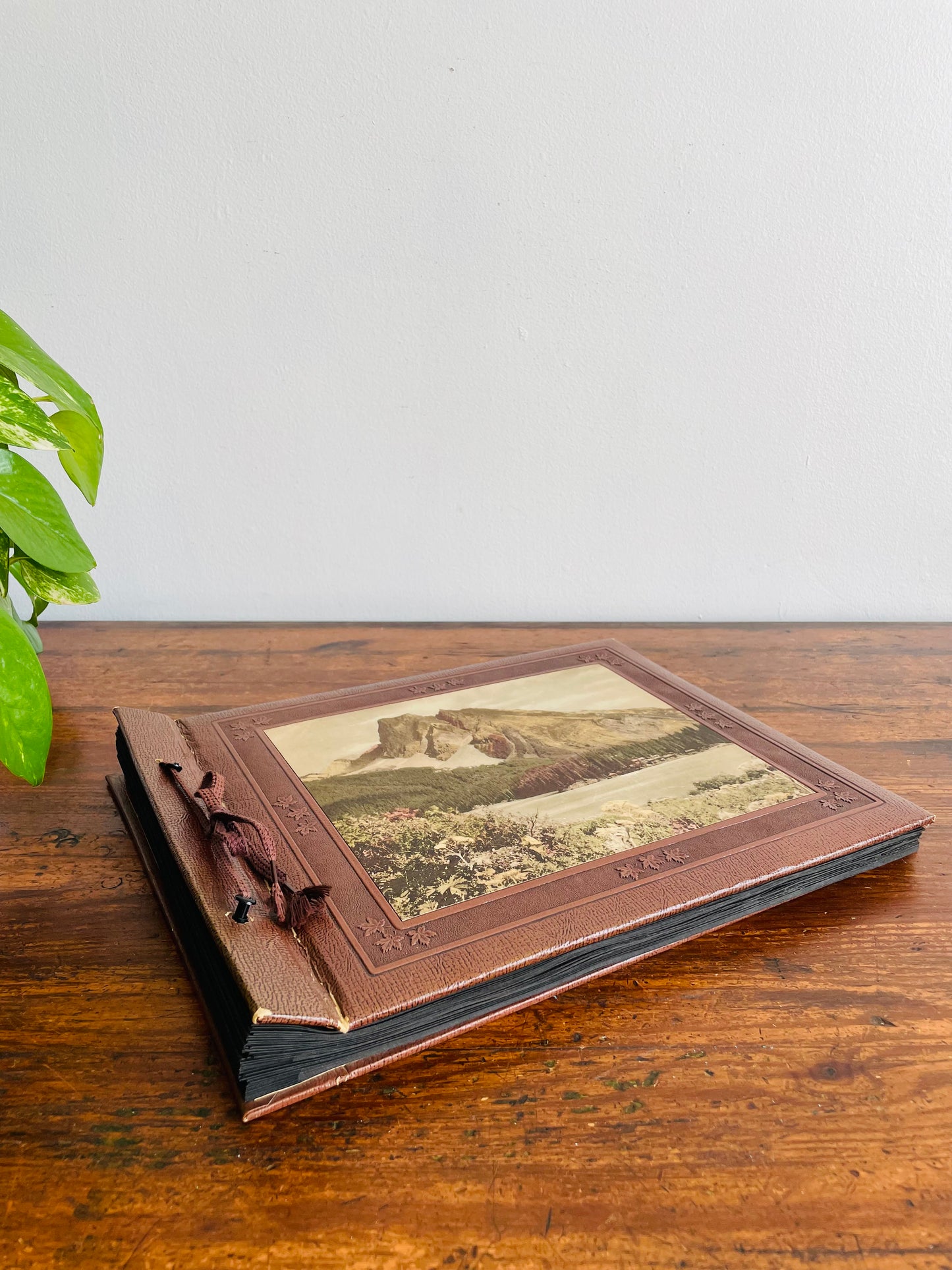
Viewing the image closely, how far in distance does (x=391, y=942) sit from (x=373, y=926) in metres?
0.02

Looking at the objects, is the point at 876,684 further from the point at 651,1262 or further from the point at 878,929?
the point at 651,1262

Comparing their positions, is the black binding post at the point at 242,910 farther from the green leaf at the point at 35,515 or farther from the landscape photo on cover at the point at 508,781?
the green leaf at the point at 35,515

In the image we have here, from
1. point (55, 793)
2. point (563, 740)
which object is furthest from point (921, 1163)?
point (55, 793)

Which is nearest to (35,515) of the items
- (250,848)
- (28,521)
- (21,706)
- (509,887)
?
(28,521)

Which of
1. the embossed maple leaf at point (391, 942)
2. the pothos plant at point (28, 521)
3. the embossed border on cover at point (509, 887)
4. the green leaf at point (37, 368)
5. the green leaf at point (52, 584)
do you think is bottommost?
the embossed maple leaf at point (391, 942)

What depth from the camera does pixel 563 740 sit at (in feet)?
2.34

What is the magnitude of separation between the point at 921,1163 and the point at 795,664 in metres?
0.62

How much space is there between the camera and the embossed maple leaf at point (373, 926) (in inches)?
19.2

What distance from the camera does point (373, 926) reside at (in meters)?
0.49

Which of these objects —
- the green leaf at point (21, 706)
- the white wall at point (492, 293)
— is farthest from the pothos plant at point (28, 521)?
the white wall at point (492, 293)

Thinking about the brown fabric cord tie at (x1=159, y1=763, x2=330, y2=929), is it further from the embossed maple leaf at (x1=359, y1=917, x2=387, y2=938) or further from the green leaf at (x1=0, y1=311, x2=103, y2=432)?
the green leaf at (x1=0, y1=311, x2=103, y2=432)

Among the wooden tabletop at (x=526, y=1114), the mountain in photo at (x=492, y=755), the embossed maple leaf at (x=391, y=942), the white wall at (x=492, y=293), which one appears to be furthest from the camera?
the white wall at (x=492, y=293)

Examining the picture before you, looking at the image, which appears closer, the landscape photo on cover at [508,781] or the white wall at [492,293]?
the landscape photo on cover at [508,781]

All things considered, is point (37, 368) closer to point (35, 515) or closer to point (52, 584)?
point (35, 515)
